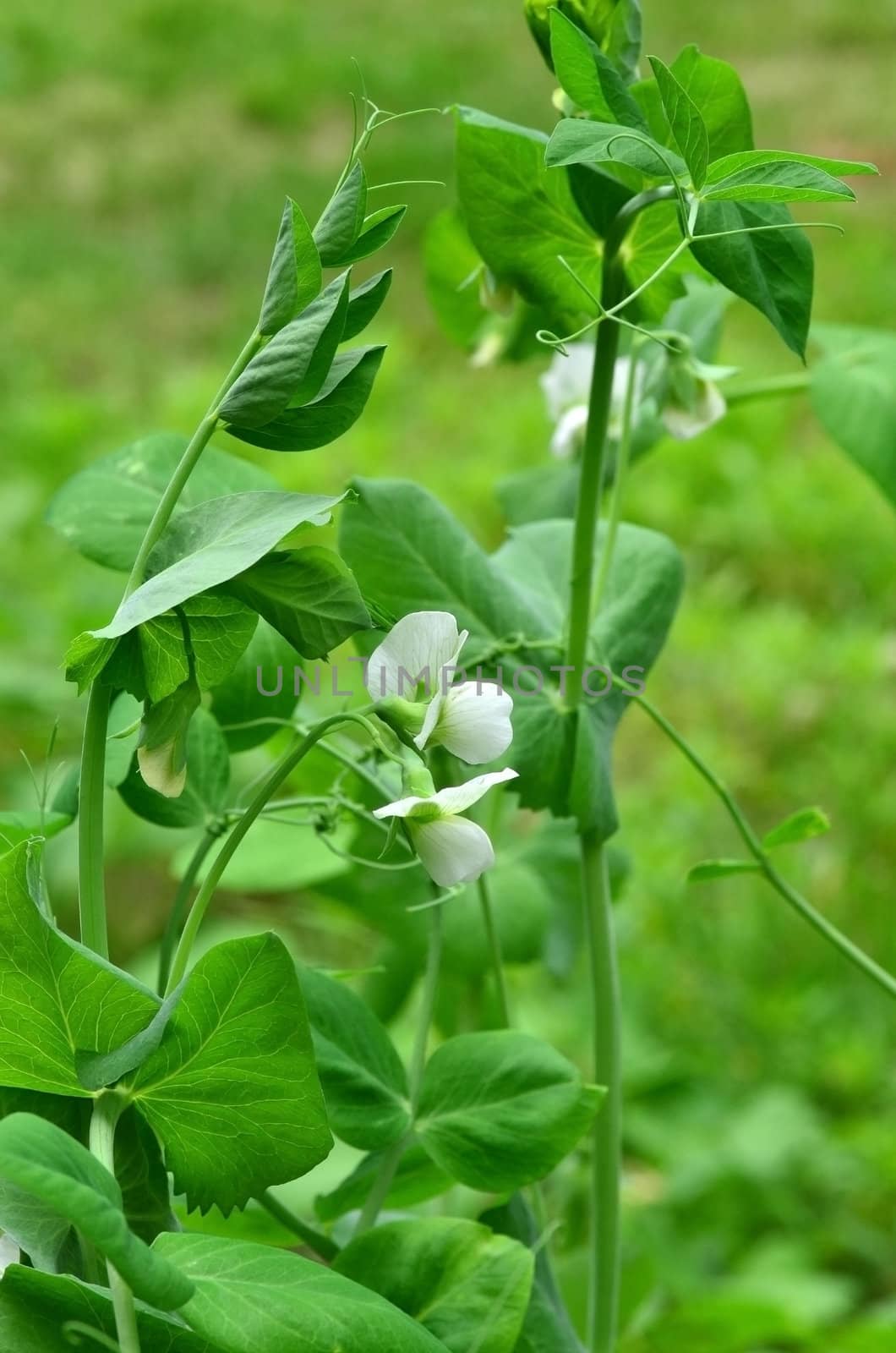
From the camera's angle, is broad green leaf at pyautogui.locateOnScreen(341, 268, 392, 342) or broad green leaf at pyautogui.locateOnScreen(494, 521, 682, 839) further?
broad green leaf at pyautogui.locateOnScreen(494, 521, 682, 839)

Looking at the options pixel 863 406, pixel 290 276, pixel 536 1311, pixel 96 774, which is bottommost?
pixel 536 1311

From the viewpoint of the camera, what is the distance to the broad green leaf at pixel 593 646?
1.43 feet

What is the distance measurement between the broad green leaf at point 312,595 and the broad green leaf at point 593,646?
14 cm

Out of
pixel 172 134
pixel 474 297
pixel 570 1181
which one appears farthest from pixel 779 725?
pixel 172 134

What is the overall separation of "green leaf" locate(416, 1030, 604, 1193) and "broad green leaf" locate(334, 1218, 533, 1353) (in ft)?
0.08

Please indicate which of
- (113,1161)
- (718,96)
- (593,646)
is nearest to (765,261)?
(718,96)

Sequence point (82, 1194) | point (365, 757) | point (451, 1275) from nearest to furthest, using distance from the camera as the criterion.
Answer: point (82, 1194) < point (451, 1275) < point (365, 757)

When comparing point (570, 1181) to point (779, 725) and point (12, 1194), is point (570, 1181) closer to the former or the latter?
point (12, 1194)

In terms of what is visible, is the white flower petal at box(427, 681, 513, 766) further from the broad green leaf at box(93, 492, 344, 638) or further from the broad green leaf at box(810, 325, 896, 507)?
the broad green leaf at box(810, 325, 896, 507)

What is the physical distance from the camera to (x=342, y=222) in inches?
12.5

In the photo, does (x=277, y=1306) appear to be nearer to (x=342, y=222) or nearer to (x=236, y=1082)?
(x=236, y=1082)

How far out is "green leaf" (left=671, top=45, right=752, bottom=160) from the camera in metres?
0.37

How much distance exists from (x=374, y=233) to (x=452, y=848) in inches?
5.2

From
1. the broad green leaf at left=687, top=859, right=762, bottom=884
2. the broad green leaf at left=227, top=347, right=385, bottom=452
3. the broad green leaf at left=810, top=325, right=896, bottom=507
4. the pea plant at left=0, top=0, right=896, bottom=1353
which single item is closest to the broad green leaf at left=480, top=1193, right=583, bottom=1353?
the pea plant at left=0, top=0, right=896, bottom=1353
